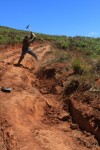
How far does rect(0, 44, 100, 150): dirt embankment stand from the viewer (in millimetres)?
8781

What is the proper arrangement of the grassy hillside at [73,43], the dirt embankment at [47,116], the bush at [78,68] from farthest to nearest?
1. the grassy hillside at [73,43]
2. the bush at [78,68]
3. the dirt embankment at [47,116]

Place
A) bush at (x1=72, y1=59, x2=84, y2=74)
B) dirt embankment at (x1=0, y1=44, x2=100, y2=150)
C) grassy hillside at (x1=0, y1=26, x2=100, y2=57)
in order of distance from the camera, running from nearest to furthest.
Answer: dirt embankment at (x1=0, y1=44, x2=100, y2=150), bush at (x1=72, y1=59, x2=84, y2=74), grassy hillside at (x1=0, y1=26, x2=100, y2=57)

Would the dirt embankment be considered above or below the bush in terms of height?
below

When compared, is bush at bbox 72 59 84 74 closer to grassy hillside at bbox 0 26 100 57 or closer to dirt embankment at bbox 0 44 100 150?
dirt embankment at bbox 0 44 100 150

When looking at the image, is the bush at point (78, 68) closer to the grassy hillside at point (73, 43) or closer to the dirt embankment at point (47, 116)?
the dirt embankment at point (47, 116)

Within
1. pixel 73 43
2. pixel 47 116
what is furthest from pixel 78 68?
pixel 73 43

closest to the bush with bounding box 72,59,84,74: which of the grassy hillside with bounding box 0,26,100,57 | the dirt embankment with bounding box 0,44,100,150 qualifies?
the dirt embankment with bounding box 0,44,100,150

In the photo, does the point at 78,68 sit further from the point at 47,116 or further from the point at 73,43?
the point at 73,43

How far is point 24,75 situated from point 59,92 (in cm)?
295

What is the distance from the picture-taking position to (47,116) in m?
11.2

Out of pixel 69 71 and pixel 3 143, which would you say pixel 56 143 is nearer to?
pixel 3 143

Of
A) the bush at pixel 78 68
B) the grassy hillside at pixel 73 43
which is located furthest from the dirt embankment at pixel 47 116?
the grassy hillside at pixel 73 43

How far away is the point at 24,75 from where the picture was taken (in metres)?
15.6

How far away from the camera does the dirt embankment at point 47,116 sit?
878cm
